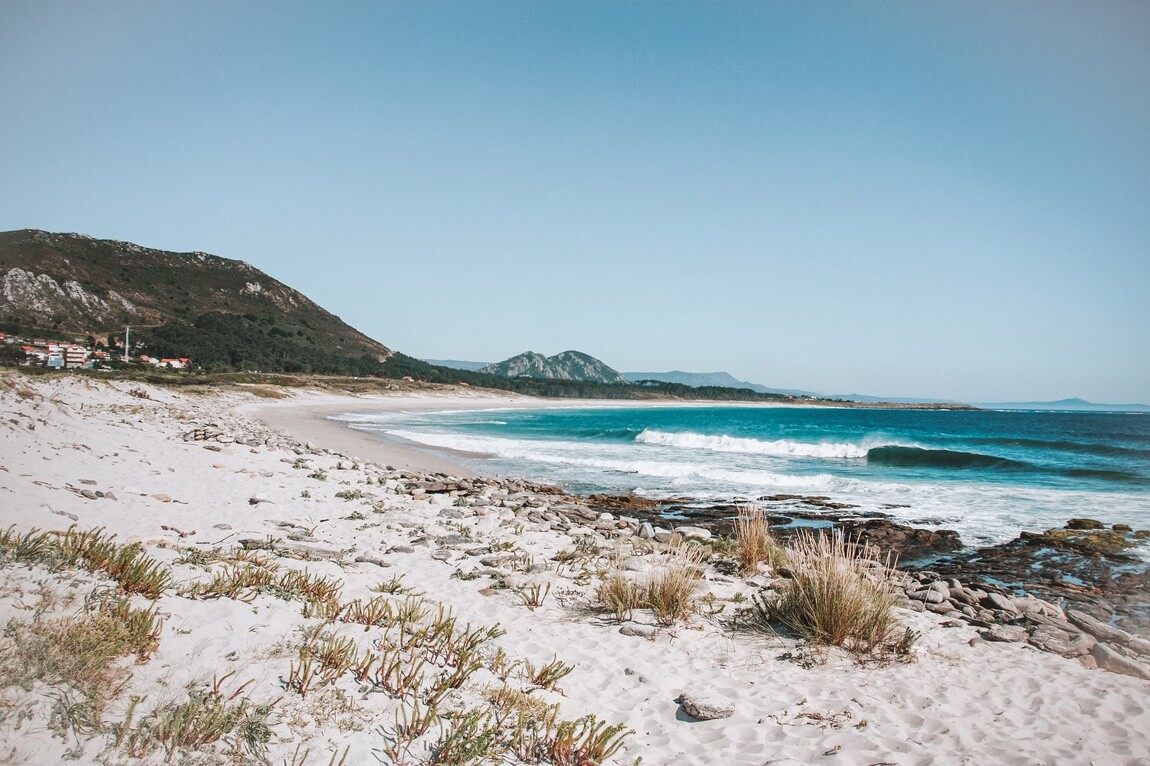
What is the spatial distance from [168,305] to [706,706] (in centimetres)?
12712

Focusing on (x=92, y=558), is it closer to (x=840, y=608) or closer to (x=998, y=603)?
(x=840, y=608)

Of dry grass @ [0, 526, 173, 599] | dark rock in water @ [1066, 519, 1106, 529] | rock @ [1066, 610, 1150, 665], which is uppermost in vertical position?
dry grass @ [0, 526, 173, 599]

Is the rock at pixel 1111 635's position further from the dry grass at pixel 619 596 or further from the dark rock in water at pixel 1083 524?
the dark rock in water at pixel 1083 524

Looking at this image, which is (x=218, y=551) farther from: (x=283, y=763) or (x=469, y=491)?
(x=469, y=491)

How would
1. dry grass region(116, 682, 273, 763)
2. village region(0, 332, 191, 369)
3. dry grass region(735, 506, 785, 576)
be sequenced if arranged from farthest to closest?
village region(0, 332, 191, 369)
dry grass region(735, 506, 785, 576)
dry grass region(116, 682, 273, 763)

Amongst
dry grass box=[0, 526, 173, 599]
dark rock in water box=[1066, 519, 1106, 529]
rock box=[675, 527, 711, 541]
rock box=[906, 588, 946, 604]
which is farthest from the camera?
dark rock in water box=[1066, 519, 1106, 529]

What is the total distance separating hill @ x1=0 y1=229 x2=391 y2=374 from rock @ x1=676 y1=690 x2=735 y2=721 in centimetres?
9050

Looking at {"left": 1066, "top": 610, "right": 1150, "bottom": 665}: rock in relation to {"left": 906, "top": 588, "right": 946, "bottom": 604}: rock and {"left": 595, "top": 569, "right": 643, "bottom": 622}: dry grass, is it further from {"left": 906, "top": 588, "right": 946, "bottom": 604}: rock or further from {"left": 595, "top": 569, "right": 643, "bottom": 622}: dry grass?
{"left": 595, "top": 569, "right": 643, "bottom": 622}: dry grass

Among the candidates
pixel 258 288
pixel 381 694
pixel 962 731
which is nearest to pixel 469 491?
pixel 381 694

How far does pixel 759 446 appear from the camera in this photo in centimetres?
3662

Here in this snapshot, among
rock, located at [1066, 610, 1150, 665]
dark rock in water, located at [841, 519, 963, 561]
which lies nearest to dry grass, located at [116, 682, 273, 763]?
rock, located at [1066, 610, 1150, 665]

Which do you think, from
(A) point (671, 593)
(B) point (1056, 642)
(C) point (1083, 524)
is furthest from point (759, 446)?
(A) point (671, 593)

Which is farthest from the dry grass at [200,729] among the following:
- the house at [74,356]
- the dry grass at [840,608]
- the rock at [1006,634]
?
the house at [74,356]

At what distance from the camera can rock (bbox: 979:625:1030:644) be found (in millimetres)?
6398
